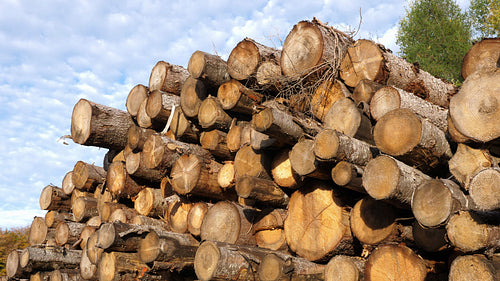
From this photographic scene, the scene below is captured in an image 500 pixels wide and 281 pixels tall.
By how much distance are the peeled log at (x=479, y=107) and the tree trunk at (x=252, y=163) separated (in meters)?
1.99

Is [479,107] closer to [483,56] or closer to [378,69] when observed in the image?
[483,56]

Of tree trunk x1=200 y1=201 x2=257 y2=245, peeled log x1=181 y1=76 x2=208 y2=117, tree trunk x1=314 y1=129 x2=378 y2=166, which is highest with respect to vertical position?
peeled log x1=181 y1=76 x2=208 y2=117

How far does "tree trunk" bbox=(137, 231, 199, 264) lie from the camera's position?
4.20m

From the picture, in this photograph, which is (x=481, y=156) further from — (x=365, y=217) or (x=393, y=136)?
(x=365, y=217)

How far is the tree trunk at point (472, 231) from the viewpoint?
264cm

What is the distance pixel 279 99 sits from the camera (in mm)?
4918

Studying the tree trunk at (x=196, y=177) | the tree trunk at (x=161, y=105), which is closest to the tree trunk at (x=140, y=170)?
the tree trunk at (x=161, y=105)

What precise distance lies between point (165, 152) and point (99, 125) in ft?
6.18

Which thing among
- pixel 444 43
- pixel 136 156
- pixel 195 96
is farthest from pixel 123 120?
pixel 444 43

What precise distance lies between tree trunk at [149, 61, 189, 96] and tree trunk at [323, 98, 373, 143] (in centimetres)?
287

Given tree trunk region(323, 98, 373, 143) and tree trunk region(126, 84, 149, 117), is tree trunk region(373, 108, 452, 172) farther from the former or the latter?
tree trunk region(126, 84, 149, 117)

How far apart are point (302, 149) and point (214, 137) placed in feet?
5.84

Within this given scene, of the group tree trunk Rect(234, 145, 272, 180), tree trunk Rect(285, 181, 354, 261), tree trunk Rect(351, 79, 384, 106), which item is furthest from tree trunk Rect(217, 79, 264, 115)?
tree trunk Rect(285, 181, 354, 261)

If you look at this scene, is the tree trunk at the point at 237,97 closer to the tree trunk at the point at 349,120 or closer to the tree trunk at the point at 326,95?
the tree trunk at the point at 326,95
